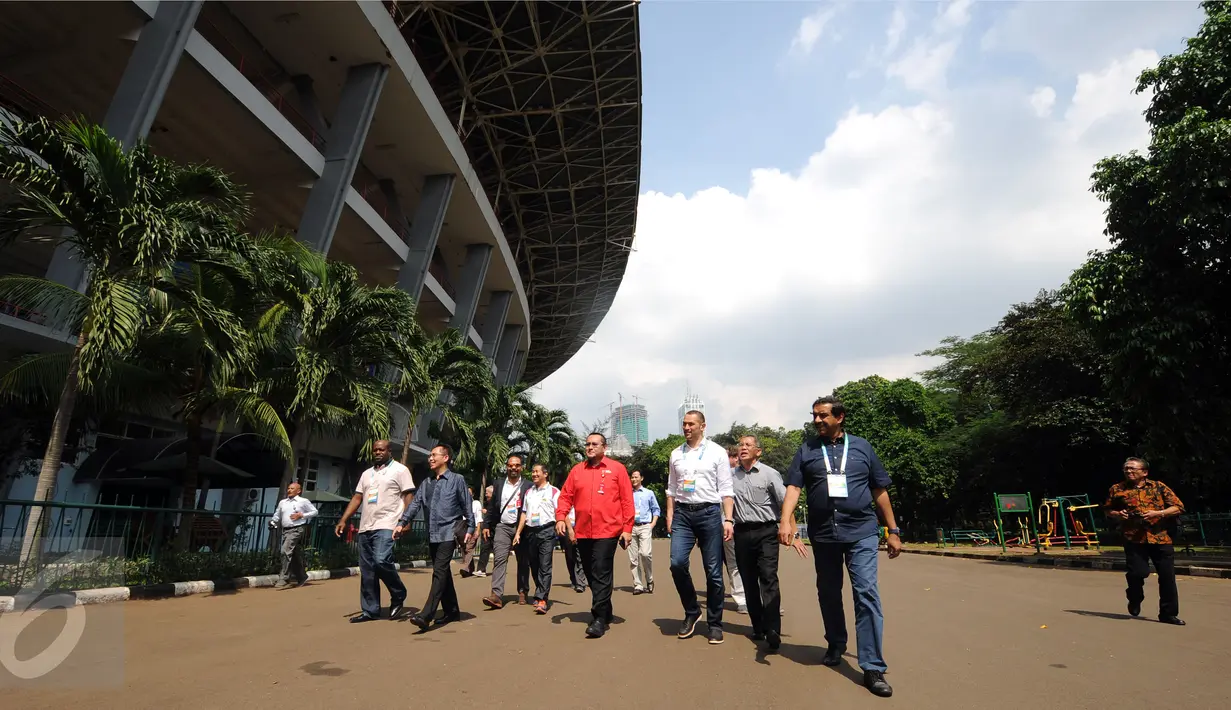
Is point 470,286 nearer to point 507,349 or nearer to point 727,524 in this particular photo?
point 507,349

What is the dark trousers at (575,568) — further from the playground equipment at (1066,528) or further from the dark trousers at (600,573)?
the playground equipment at (1066,528)

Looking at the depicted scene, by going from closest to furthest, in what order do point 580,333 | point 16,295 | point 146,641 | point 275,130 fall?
point 146,641 → point 16,295 → point 275,130 → point 580,333

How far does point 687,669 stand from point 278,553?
10.3m

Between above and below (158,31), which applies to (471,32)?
above

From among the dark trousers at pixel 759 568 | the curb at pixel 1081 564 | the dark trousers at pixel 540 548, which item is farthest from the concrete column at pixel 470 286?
the dark trousers at pixel 759 568

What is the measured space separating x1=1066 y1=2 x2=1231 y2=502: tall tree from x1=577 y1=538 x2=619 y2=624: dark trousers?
13.0 m

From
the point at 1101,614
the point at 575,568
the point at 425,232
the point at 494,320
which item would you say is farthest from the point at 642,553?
the point at 494,320

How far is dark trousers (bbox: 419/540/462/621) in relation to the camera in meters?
6.32

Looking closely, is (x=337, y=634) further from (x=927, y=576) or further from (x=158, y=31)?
(x=158, y=31)

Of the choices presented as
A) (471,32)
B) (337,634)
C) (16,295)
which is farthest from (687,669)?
(471,32)

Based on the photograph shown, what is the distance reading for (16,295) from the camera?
914 cm

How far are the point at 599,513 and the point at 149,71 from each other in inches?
498

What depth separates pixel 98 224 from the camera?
877 cm

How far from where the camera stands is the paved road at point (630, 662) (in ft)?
12.6
